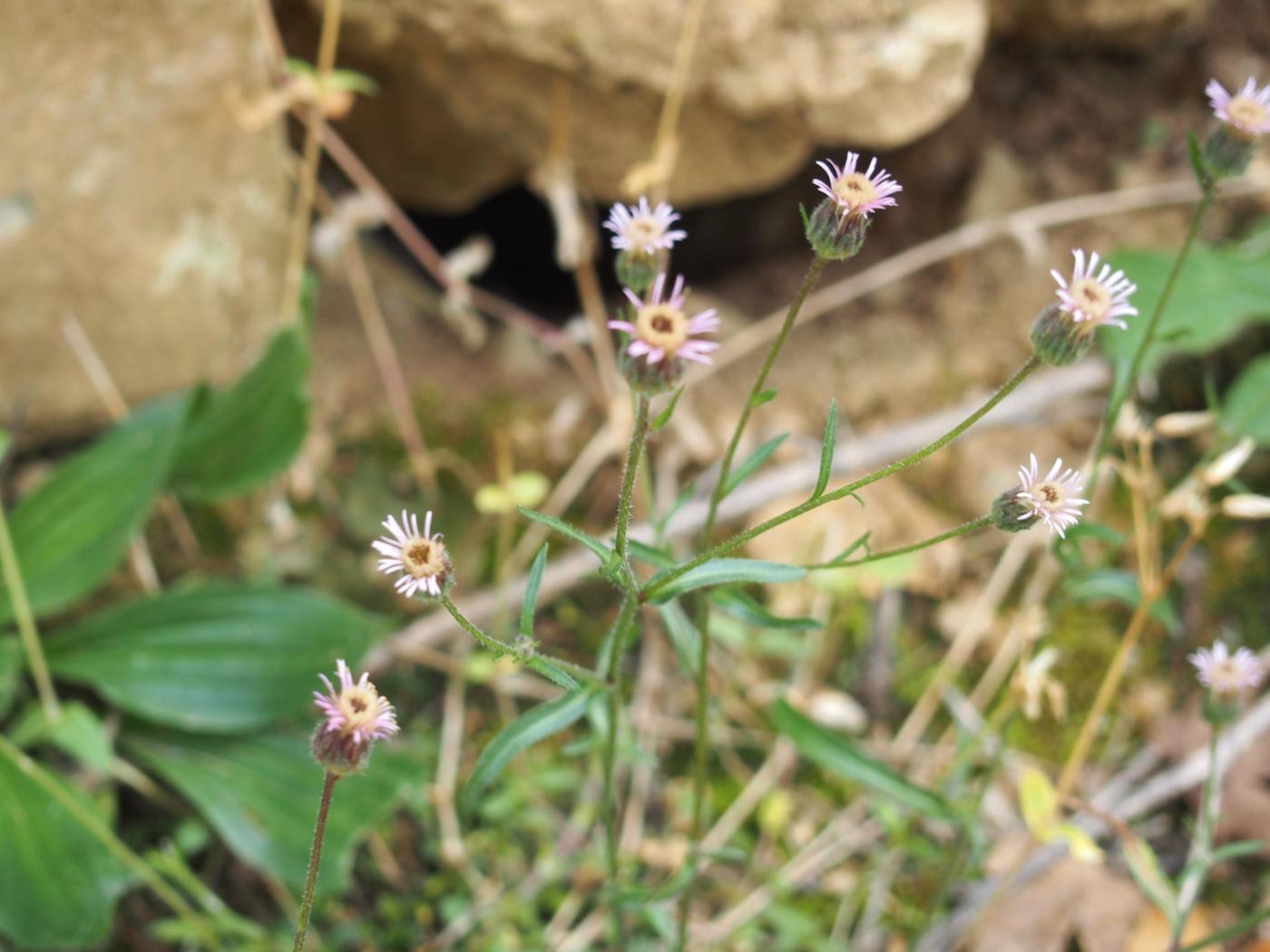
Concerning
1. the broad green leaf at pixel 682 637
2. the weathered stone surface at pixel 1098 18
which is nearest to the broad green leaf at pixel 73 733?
the broad green leaf at pixel 682 637

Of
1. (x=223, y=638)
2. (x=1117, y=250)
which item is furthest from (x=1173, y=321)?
(x=223, y=638)

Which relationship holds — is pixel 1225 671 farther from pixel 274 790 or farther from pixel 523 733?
pixel 274 790

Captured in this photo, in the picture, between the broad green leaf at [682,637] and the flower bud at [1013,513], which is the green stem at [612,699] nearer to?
the broad green leaf at [682,637]

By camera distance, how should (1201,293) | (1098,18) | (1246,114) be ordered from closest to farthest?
(1246,114) < (1201,293) < (1098,18)

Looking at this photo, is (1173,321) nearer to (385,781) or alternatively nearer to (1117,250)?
(1117,250)

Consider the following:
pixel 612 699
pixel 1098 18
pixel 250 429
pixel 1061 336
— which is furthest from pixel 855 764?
pixel 1098 18

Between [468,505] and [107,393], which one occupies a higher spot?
[107,393]

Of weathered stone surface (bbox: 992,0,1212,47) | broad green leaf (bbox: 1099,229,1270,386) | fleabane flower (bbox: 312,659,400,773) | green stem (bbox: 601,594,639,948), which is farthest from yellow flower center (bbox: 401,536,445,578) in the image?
weathered stone surface (bbox: 992,0,1212,47)
